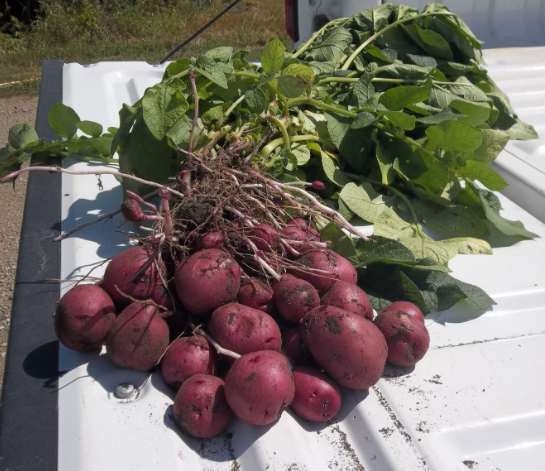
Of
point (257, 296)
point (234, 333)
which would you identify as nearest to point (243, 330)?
point (234, 333)

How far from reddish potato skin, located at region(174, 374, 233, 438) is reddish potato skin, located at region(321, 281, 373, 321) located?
35 centimetres

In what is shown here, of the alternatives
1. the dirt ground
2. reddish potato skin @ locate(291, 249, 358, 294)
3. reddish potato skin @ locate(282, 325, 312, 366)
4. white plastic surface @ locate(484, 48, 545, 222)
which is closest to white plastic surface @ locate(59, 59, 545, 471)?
reddish potato skin @ locate(282, 325, 312, 366)

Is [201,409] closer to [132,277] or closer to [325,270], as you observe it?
[132,277]

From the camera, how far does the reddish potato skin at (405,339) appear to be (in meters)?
1.24

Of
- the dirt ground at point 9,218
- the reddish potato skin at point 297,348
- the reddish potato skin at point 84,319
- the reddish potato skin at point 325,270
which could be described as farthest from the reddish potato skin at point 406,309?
the dirt ground at point 9,218

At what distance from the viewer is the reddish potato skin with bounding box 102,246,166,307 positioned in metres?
1.25

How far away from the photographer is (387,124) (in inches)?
75.6

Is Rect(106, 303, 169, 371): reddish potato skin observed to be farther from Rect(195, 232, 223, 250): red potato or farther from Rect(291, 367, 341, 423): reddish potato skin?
Rect(291, 367, 341, 423): reddish potato skin

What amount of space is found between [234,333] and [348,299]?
11.6 inches

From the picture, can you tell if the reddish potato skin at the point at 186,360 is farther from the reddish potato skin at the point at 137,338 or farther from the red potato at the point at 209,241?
the red potato at the point at 209,241

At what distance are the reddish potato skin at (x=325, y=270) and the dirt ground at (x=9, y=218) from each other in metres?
2.15

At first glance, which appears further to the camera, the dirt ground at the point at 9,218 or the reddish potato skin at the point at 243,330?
the dirt ground at the point at 9,218

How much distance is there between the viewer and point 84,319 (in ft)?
3.83

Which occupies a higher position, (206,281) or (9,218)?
(206,281)
